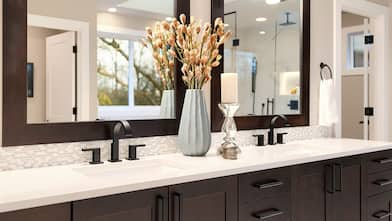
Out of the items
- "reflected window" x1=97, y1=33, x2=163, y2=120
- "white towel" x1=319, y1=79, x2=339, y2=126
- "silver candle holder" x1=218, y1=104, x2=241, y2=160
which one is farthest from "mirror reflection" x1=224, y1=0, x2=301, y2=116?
"reflected window" x1=97, y1=33, x2=163, y2=120

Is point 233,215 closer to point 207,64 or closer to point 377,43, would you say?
point 207,64

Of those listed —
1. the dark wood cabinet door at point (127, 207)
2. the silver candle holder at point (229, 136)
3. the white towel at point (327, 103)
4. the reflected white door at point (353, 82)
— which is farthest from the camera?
the reflected white door at point (353, 82)

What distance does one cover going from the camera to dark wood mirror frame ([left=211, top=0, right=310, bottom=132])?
2.32 meters

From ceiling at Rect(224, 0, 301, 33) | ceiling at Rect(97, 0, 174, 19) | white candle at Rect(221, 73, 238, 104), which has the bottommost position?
white candle at Rect(221, 73, 238, 104)

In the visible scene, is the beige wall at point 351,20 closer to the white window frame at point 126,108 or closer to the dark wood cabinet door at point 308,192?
the dark wood cabinet door at point 308,192

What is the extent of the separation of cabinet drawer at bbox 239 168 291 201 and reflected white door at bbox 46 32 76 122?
2.96ft

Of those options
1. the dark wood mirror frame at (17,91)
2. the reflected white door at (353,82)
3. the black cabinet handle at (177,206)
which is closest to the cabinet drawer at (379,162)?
the black cabinet handle at (177,206)

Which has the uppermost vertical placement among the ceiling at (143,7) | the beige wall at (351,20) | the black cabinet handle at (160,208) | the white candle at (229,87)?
the beige wall at (351,20)

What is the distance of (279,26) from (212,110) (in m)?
0.98

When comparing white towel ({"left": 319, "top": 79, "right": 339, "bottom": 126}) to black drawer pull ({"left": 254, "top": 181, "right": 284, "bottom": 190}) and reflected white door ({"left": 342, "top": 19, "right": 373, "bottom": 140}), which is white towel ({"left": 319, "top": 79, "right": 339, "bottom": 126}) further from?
reflected white door ({"left": 342, "top": 19, "right": 373, "bottom": 140})

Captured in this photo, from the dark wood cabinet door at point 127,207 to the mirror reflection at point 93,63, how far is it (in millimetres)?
632

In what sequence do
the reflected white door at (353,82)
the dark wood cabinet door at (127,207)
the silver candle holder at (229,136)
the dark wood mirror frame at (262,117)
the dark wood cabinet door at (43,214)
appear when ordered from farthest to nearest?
the reflected white door at (353,82), the dark wood mirror frame at (262,117), the silver candle holder at (229,136), the dark wood cabinet door at (127,207), the dark wood cabinet door at (43,214)

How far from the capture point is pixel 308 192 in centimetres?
205

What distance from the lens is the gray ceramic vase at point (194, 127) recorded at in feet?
6.50
